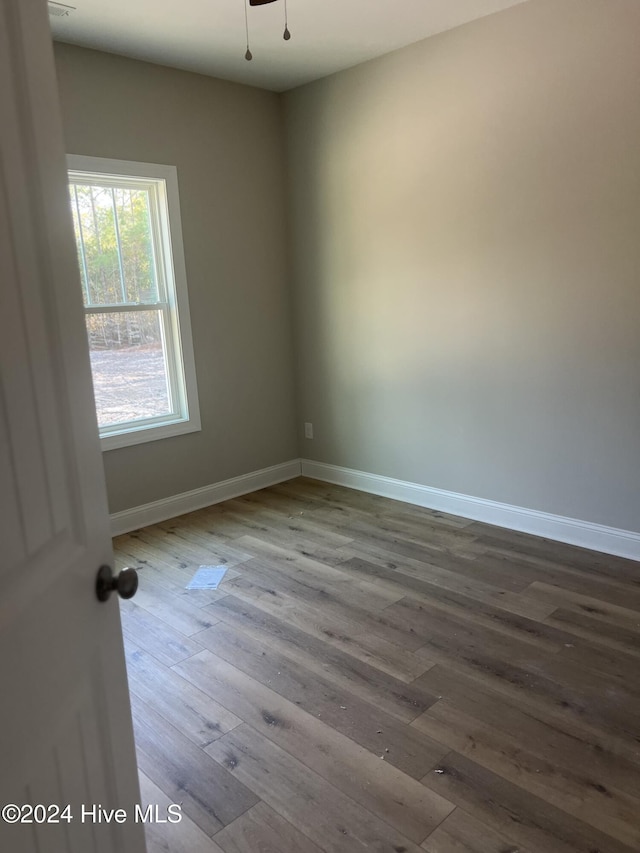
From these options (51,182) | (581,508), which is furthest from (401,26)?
(51,182)

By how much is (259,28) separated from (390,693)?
3193 mm

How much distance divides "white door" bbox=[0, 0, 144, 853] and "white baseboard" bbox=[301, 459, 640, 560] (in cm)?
286

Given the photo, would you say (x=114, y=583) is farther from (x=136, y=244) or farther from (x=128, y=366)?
(x=136, y=244)

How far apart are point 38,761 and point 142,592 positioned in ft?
7.55

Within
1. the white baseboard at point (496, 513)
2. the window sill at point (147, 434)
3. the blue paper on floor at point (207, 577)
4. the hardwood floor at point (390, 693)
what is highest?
the window sill at point (147, 434)

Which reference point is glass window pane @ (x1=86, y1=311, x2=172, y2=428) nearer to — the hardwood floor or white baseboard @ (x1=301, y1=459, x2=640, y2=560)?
the hardwood floor

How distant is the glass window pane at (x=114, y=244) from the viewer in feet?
11.6

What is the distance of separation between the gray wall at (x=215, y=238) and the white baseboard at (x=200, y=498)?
5 centimetres

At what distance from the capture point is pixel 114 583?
1.04m

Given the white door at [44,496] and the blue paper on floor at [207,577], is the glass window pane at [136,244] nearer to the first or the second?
the blue paper on floor at [207,577]

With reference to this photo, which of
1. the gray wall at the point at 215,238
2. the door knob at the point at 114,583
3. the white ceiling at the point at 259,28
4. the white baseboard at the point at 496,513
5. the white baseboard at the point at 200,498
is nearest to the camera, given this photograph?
the door knob at the point at 114,583

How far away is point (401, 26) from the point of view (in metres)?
3.27

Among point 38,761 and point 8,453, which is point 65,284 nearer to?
point 8,453

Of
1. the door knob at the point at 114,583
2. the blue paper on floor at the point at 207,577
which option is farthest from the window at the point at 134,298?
the door knob at the point at 114,583
